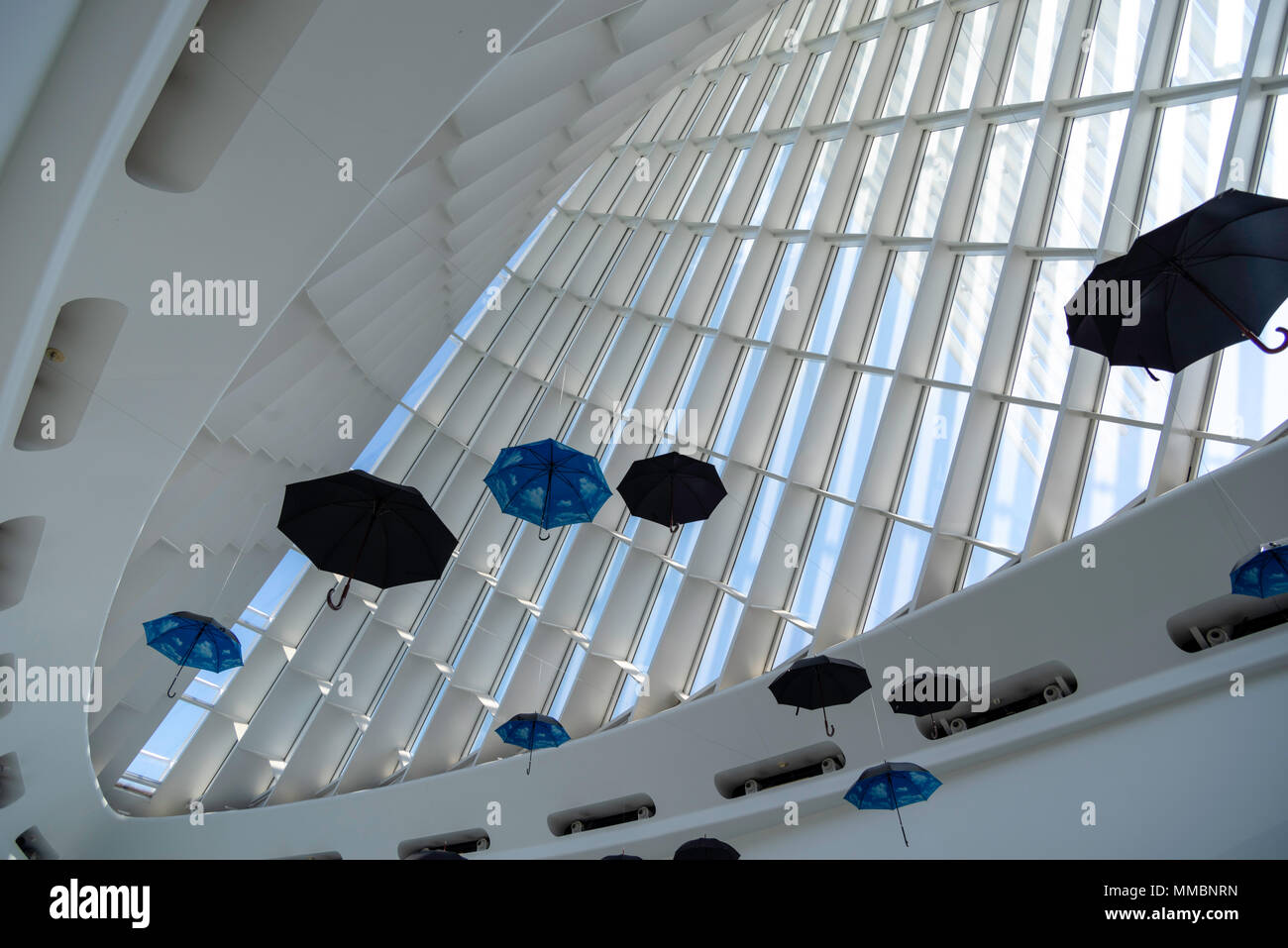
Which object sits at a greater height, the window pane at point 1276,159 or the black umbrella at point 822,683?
the window pane at point 1276,159

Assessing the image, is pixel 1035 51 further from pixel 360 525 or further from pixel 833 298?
pixel 360 525

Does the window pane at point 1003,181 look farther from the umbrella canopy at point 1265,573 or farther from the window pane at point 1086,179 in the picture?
the umbrella canopy at point 1265,573

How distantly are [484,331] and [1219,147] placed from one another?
52.5ft

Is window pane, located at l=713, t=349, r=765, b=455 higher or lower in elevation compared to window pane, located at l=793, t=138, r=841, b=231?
lower

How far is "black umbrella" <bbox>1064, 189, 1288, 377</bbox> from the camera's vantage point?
7422 millimetres

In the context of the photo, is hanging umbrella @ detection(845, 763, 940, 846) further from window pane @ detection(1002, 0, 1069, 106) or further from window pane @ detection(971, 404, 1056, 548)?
window pane @ detection(1002, 0, 1069, 106)

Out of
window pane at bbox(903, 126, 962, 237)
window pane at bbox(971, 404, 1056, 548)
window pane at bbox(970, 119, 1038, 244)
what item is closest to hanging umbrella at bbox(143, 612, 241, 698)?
window pane at bbox(971, 404, 1056, 548)

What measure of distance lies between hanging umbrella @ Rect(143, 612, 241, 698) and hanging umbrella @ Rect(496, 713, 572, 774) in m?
4.90

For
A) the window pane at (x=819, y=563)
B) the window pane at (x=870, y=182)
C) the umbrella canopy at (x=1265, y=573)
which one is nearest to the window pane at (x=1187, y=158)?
the window pane at (x=870, y=182)

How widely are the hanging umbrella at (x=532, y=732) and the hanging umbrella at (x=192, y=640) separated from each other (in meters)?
4.90

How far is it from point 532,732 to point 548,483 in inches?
228

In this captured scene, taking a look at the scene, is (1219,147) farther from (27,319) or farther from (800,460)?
(27,319)

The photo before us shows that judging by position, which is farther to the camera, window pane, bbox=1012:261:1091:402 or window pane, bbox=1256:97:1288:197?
window pane, bbox=1012:261:1091:402

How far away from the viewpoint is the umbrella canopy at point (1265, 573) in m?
8.54
